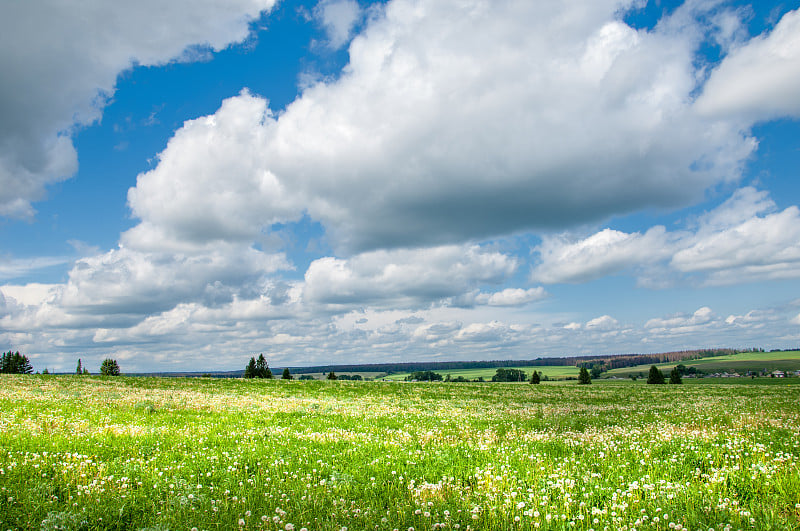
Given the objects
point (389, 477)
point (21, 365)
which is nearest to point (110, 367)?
point (21, 365)

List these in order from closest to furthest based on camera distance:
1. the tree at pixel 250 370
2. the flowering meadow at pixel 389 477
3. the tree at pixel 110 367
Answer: the flowering meadow at pixel 389 477 < the tree at pixel 250 370 < the tree at pixel 110 367

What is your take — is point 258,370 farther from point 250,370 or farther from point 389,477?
point 389,477

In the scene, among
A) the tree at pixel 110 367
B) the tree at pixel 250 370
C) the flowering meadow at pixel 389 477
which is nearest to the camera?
the flowering meadow at pixel 389 477

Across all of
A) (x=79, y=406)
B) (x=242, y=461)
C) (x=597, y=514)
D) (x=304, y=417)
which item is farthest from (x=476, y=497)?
(x=79, y=406)

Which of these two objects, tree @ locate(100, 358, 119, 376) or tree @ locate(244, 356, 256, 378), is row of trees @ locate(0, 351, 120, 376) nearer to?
tree @ locate(100, 358, 119, 376)

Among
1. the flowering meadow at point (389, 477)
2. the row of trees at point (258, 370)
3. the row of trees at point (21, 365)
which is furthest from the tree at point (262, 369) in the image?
the flowering meadow at point (389, 477)

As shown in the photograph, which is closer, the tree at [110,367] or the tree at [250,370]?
the tree at [250,370]

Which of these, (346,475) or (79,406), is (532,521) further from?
(79,406)

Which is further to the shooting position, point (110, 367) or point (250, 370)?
point (110, 367)

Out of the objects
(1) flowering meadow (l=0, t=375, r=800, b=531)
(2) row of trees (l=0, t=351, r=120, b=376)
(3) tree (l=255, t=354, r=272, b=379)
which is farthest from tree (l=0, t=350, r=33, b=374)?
(1) flowering meadow (l=0, t=375, r=800, b=531)

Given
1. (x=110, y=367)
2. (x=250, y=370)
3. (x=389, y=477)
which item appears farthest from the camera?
(x=110, y=367)

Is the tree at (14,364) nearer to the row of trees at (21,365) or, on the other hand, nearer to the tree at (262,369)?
the row of trees at (21,365)

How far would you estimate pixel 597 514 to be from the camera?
19.9ft

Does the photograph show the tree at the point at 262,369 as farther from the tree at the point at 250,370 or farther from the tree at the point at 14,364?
the tree at the point at 14,364
